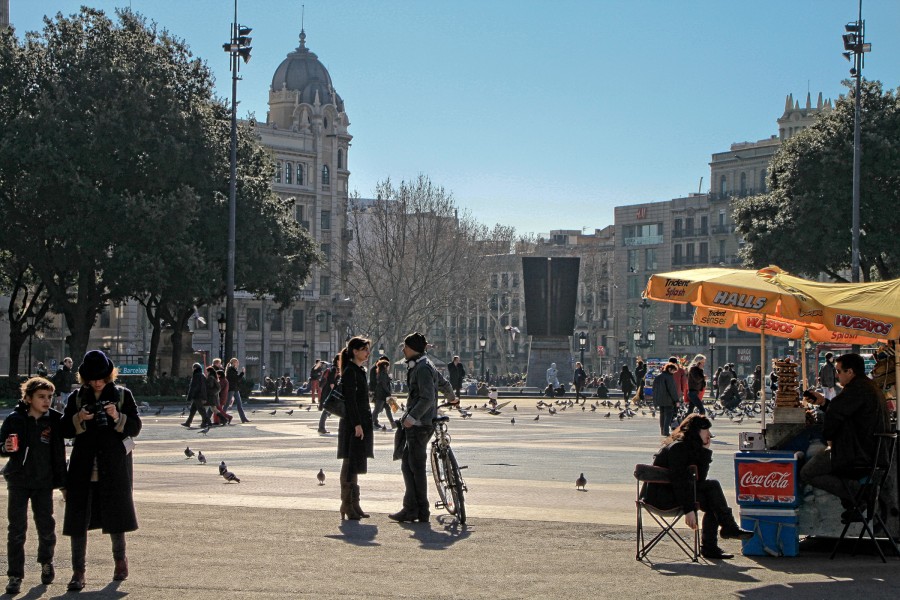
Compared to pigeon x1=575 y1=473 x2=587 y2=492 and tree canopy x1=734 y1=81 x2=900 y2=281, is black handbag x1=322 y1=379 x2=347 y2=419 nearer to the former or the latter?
pigeon x1=575 y1=473 x2=587 y2=492

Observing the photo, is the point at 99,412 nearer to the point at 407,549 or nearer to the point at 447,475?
the point at 407,549

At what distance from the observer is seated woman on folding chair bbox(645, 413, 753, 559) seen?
11.2 metres

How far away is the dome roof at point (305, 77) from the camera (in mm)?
112000

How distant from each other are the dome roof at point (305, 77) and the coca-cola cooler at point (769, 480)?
4004 inches

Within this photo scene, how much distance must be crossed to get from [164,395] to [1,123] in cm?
1051

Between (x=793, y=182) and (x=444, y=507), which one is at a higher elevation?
(x=793, y=182)

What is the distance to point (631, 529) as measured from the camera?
43.0 ft

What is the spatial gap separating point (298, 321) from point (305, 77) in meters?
20.7

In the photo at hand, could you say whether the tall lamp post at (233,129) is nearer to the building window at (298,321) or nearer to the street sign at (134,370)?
the street sign at (134,370)

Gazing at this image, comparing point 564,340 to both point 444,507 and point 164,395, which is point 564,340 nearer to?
point 164,395

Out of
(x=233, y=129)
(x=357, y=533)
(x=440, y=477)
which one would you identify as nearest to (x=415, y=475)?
(x=440, y=477)

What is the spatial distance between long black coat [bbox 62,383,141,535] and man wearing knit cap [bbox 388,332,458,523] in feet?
13.4

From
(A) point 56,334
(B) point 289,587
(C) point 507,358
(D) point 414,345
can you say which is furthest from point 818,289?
(C) point 507,358

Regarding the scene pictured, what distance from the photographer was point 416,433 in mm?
13617
